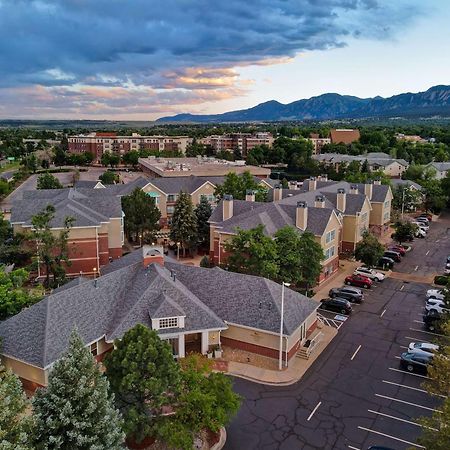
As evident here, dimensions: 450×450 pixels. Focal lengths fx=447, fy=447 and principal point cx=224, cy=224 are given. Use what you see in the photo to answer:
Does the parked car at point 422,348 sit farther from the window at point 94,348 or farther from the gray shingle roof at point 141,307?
the window at point 94,348

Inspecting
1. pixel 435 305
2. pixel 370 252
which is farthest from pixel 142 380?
pixel 370 252

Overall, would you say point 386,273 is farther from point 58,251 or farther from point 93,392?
point 93,392

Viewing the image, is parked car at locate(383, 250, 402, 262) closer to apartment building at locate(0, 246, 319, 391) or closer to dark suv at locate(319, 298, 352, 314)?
dark suv at locate(319, 298, 352, 314)

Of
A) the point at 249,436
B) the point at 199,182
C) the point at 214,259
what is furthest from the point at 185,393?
the point at 199,182

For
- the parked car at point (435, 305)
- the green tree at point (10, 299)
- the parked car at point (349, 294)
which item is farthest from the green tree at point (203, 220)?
the parked car at point (435, 305)

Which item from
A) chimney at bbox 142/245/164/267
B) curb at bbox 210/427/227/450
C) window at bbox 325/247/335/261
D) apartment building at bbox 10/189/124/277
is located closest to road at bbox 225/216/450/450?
curb at bbox 210/427/227/450

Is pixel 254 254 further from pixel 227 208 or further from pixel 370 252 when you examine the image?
pixel 370 252
